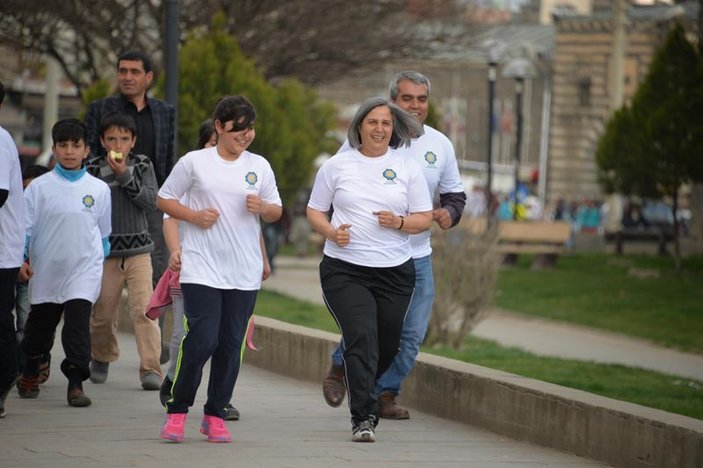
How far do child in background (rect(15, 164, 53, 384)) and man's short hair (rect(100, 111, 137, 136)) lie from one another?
1.90ft

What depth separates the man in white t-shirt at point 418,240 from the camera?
30.5 feet

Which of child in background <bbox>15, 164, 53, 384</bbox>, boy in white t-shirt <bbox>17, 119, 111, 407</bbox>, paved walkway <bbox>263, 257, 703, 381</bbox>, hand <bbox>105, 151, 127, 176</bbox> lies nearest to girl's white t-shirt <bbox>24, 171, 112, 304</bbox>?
boy in white t-shirt <bbox>17, 119, 111, 407</bbox>

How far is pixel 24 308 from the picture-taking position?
10.3 meters

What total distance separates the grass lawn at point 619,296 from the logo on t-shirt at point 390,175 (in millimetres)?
11173

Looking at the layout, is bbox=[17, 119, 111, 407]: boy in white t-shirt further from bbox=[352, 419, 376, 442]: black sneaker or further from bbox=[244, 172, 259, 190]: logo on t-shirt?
bbox=[352, 419, 376, 442]: black sneaker

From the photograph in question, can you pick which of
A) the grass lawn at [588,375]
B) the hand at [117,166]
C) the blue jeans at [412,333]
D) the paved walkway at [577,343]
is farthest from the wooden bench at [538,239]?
the blue jeans at [412,333]

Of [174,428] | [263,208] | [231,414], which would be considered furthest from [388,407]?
[263,208]

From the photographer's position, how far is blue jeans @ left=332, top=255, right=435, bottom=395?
9.29 meters

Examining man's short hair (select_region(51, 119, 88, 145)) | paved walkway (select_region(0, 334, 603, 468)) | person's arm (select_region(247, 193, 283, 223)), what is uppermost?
man's short hair (select_region(51, 119, 88, 145))

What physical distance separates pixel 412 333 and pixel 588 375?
4921 millimetres

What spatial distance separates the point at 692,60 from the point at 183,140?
1536cm

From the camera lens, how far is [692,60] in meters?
33.7

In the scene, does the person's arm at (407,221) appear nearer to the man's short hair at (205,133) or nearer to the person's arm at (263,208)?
the person's arm at (263,208)

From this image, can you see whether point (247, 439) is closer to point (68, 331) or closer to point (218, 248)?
point (218, 248)
